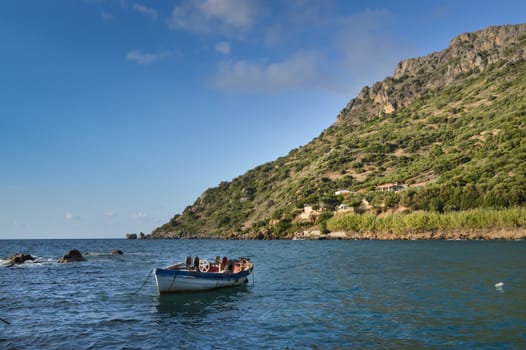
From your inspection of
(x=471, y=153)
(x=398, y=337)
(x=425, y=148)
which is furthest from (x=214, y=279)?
(x=425, y=148)

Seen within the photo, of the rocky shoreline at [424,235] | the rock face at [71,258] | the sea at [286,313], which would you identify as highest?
the rocky shoreline at [424,235]

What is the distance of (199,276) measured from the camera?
29.0 metres

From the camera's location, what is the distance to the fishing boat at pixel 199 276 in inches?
1097

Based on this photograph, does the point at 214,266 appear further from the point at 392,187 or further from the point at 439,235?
the point at 392,187

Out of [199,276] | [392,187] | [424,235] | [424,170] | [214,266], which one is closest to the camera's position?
[199,276]

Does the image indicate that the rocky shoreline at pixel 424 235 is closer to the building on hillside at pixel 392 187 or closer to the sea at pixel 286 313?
the building on hillside at pixel 392 187

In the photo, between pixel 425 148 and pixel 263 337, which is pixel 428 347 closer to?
pixel 263 337

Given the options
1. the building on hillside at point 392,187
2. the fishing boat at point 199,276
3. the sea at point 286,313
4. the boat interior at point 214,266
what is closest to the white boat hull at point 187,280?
the fishing boat at point 199,276

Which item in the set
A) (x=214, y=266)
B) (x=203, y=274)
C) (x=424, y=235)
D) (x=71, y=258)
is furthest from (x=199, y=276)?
(x=424, y=235)

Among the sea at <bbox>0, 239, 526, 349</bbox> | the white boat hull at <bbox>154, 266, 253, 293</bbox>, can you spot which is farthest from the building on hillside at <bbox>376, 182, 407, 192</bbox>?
the white boat hull at <bbox>154, 266, 253, 293</bbox>

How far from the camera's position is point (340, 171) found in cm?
16812

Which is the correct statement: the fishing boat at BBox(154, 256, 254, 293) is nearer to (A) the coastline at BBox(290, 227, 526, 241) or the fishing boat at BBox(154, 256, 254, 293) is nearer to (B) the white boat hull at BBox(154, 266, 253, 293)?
(B) the white boat hull at BBox(154, 266, 253, 293)

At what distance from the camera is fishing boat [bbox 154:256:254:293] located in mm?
27859

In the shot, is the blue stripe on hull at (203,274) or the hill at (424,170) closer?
the blue stripe on hull at (203,274)
